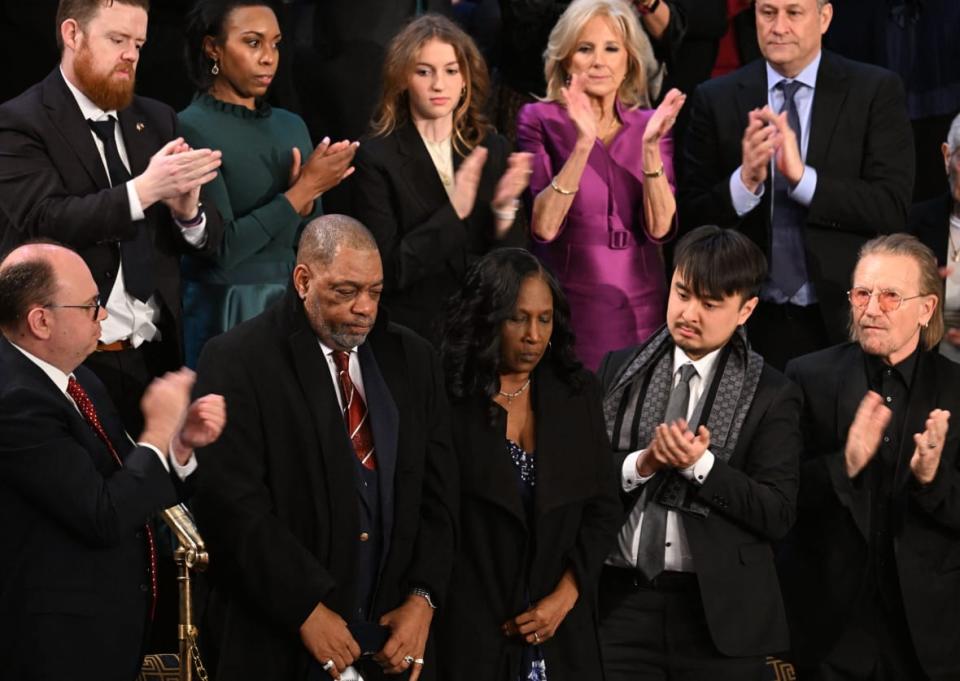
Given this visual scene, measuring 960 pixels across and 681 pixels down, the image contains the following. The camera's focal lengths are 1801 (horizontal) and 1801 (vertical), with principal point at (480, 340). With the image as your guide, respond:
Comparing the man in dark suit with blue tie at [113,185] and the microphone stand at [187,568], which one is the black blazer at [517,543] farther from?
the man in dark suit with blue tie at [113,185]

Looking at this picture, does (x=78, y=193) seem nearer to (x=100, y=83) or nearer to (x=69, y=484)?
(x=100, y=83)

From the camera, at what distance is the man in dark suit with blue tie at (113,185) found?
5.21 m

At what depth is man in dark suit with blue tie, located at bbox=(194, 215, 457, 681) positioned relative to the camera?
443 centimetres

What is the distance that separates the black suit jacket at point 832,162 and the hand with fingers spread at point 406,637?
213cm

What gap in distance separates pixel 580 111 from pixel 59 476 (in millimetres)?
2469

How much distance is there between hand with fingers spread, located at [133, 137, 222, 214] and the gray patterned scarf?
4.41 feet

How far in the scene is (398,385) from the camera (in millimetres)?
4684

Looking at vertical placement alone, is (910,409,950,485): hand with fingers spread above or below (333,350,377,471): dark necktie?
below

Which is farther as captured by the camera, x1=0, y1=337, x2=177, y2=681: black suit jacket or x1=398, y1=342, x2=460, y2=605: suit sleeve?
x1=398, y1=342, x2=460, y2=605: suit sleeve

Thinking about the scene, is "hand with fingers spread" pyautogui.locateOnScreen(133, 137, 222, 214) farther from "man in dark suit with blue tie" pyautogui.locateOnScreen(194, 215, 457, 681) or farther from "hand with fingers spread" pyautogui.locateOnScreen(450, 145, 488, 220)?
"hand with fingers spread" pyautogui.locateOnScreen(450, 145, 488, 220)

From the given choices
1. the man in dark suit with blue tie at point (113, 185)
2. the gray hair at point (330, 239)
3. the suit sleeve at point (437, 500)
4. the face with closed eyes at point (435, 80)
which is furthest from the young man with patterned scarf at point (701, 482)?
the man in dark suit with blue tie at point (113, 185)

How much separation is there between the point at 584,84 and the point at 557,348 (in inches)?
57.2

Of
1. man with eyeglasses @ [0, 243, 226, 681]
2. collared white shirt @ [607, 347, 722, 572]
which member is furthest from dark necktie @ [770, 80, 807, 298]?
man with eyeglasses @ [0, 243, 226, 681]

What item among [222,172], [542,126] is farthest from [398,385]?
[542,126]
